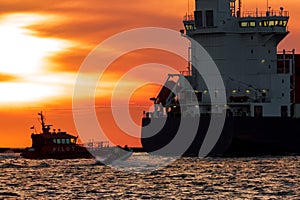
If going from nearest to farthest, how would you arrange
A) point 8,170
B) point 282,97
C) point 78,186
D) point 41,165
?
point 78,186 < point 8,170 < point 41,165 < point 282,97

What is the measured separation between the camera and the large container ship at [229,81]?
12350cm

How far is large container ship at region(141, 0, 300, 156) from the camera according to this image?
124m

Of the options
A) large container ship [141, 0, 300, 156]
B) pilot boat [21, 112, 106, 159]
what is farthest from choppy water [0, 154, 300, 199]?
large container ship [141, 0, 300, 156]

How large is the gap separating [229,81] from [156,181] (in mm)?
58711

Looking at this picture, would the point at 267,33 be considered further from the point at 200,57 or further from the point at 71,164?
the point at 71,164

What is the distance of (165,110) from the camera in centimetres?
13050

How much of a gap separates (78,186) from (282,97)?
65048 mm

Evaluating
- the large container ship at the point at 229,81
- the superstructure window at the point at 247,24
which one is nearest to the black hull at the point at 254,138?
the large container ship at the point at 229,81

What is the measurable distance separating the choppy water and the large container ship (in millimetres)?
27980

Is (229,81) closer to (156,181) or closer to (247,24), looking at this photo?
(247,24)

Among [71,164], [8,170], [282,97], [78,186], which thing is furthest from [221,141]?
[78,186]

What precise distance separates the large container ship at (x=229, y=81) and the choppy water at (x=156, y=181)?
2798cm

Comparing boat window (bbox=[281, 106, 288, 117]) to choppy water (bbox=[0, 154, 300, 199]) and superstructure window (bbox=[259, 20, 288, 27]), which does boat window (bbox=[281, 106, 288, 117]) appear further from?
choppy water (bbox=[0, 154, 300, 199])

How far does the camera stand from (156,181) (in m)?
69.8
